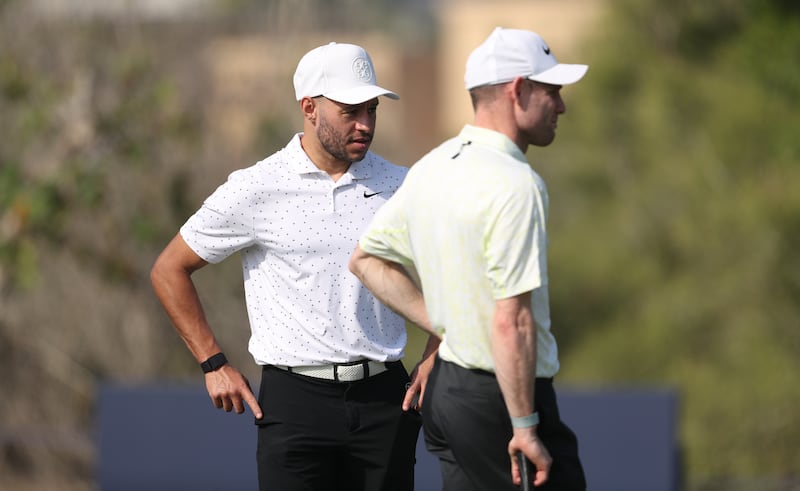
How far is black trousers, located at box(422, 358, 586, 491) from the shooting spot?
3.39 metres

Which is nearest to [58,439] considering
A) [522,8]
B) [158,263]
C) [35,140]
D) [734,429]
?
[35,140]

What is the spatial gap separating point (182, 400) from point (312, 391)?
4.68m

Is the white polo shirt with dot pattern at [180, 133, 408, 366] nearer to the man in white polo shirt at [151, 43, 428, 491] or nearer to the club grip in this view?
the man in white polo shirt at [151, 43, 428, 491]

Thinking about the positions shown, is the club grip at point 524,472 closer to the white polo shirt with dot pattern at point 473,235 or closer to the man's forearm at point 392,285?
the white polo shirt with dot pattern at point 473,235

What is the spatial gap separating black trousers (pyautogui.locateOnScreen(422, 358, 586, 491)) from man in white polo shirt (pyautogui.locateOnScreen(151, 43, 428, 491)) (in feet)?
2.27

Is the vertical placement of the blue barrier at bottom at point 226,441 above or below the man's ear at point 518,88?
below

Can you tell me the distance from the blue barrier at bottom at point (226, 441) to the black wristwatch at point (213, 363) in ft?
12.9

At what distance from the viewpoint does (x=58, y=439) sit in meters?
11.2

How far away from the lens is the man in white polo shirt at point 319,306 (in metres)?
4.10

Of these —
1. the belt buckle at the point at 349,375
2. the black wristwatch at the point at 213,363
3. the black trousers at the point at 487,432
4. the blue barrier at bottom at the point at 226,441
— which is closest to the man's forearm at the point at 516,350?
the black trousers at the point at 487,432

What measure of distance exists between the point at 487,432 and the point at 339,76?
1.27 meters

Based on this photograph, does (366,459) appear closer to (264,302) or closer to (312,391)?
(312,391)

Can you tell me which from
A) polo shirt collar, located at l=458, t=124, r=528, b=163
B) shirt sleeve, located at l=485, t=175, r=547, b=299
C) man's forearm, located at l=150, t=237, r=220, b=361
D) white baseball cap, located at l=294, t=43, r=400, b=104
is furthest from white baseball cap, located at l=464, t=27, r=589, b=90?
man's forearm, located at l=150, t=237, r=220, b=361

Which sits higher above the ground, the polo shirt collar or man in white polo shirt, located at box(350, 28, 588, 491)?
the polo shirt collar
